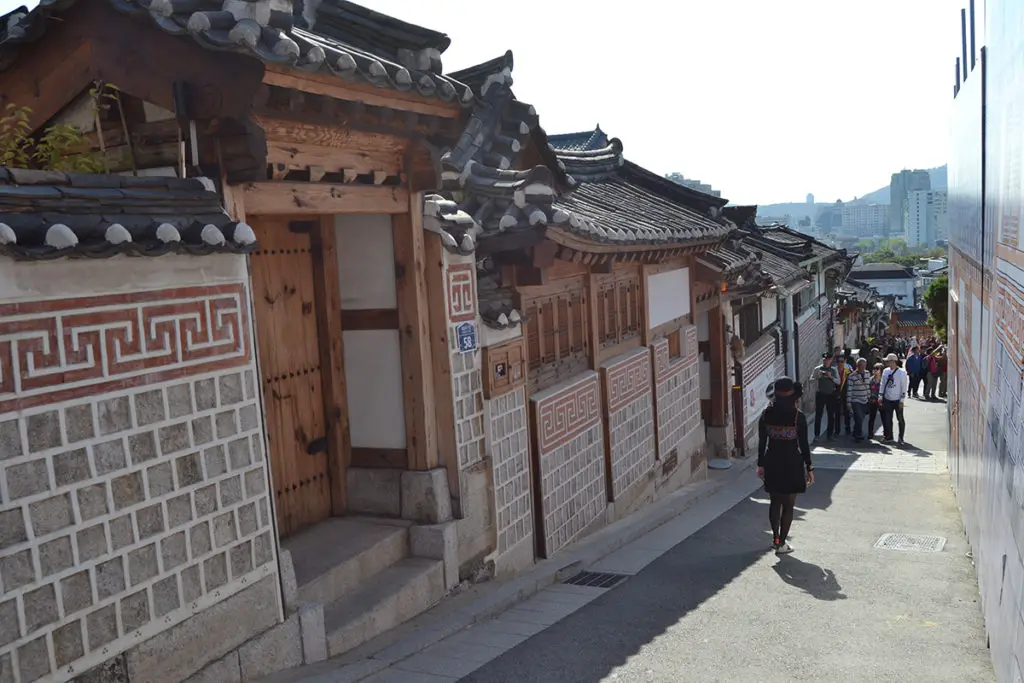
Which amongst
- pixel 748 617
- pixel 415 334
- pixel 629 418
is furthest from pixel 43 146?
pixel 629 418

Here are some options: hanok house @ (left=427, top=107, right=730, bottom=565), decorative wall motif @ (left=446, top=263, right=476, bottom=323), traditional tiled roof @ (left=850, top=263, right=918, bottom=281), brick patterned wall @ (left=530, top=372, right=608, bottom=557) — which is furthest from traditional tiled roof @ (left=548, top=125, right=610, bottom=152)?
→ traditional tiled roof @ (left=850, top=263, right=918, bottom=281)

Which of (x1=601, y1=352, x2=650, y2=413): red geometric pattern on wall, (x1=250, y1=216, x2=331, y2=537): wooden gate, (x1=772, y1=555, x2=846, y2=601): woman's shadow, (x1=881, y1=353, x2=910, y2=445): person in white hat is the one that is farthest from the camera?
(x1=881, y1=353, x2=910, y2=445): person in white hat

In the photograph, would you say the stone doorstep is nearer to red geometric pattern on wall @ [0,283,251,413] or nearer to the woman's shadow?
the woman's shadow

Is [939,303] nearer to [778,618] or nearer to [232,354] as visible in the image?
[778,618]

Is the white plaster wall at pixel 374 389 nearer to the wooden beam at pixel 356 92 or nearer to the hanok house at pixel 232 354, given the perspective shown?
the hanok house at pixel 232 354

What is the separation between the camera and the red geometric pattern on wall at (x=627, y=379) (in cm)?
1260

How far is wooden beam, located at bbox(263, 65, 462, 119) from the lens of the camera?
20.7ft

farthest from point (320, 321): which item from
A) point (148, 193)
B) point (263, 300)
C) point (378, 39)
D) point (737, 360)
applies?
point (737, 360)

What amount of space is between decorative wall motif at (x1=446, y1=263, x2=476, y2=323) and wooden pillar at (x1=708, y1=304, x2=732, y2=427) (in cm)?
1044

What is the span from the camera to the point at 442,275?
8586 mm

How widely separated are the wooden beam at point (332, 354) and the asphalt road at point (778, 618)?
8.00ft

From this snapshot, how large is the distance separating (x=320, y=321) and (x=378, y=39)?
2.50 m

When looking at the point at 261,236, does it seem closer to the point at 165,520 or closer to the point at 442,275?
the point at 442,275

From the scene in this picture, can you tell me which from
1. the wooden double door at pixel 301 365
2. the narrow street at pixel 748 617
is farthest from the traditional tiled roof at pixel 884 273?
the wooden double door at pixel 301 365
